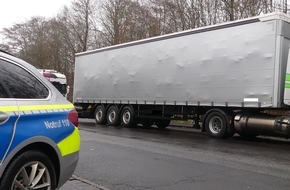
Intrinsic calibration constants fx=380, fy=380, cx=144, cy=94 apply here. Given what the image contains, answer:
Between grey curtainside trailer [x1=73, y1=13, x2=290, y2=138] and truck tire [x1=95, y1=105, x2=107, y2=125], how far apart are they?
73 millimetres

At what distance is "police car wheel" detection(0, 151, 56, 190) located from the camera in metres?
3.91

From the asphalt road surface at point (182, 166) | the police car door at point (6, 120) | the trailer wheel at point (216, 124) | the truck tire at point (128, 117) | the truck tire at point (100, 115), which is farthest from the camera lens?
the truck tire at point (100, 115)

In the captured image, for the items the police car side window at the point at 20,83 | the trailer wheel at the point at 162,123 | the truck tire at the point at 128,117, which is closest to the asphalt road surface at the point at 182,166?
the police car side window at the point at 20,83

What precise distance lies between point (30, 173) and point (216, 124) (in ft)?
33.3

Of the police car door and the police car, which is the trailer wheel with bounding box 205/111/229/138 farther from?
the police car door

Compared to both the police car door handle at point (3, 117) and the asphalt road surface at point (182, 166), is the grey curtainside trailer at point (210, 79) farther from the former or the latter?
the police car door handle at point (3, 117)

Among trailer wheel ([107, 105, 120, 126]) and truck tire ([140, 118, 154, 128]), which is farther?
trailer wheel ([107, 105, 120, 126])

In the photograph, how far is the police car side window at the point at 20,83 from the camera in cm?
420

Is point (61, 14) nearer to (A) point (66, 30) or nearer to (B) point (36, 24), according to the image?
(A) point (66, 30)

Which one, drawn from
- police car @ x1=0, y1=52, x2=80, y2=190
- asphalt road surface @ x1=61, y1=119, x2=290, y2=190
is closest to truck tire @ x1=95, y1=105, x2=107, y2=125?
asphalt road surface @ x1=61, y1=119, x2=290, y2=190

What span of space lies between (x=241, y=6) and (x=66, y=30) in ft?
83.1

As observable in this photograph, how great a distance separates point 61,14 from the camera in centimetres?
4472

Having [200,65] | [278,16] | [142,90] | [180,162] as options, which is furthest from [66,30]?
[180,162]

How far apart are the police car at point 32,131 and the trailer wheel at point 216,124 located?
29.4ft
